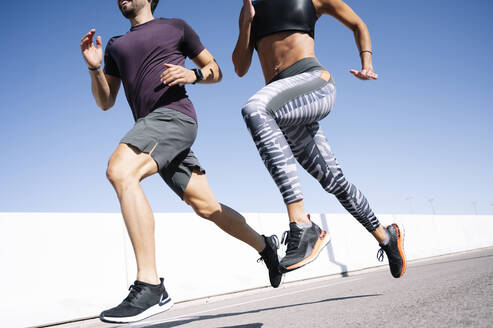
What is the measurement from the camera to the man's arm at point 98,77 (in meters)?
2.90

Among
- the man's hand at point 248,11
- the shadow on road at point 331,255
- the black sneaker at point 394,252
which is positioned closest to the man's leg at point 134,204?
the man's hand at point 248,11

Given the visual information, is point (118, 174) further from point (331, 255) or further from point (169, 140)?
point (331, 255)

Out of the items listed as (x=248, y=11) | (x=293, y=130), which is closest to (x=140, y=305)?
(x=293, y=130)

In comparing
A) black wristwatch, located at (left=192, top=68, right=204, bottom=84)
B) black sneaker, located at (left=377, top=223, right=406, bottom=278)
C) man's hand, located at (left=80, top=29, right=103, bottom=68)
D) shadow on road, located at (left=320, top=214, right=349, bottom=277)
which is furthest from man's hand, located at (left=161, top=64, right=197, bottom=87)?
shadow on road, located at (left=320, top=214, right=349, bottom=277)

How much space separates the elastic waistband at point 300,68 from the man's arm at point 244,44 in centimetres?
35

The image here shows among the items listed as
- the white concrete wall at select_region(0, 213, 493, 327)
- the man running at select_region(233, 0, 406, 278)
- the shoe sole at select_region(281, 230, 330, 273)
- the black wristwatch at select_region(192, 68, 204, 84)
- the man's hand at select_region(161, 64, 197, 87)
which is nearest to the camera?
A: the shoe sole at select_region(281, 230, 330, 273)

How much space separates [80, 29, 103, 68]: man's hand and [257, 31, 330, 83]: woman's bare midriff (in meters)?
1.19

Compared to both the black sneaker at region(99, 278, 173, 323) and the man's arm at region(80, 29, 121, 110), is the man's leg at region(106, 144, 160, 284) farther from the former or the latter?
the man's arm at region(80, 29, 121, 110)

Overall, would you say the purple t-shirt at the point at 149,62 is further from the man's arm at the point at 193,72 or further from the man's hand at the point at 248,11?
the man's hand at the point at 248,11

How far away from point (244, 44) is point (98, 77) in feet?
3.68

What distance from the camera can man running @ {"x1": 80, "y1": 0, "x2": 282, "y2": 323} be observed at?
244 cm

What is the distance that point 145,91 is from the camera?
9.57ft

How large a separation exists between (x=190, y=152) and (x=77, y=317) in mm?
4964

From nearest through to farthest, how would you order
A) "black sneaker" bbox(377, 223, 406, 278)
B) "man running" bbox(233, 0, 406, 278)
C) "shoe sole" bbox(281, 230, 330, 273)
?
"shoe sole" bbox(281, 230, 330, 273) → "man running" bbox(233, 0, 406, 278) → "black sneaker" bbox(377, 223, 406, 278)
